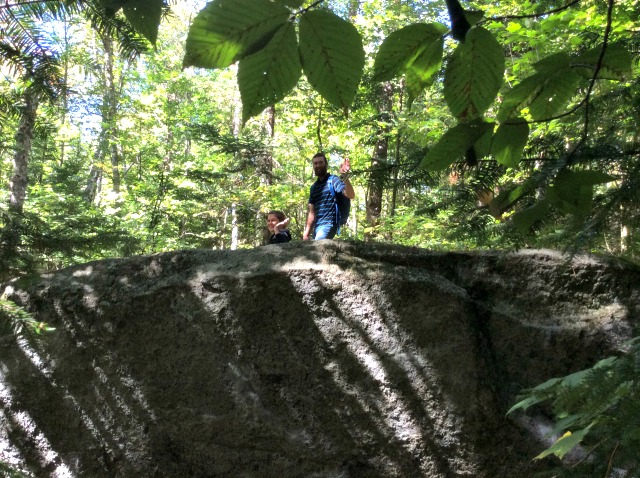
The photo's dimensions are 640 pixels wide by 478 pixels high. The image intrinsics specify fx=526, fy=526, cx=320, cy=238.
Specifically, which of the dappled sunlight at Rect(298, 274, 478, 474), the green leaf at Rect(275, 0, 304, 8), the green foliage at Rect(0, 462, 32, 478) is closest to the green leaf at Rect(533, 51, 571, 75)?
the green leaf at Rect(275, 0, 304, 8)

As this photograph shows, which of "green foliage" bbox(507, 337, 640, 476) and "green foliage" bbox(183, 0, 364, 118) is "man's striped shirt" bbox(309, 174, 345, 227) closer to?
"green foliage" bbox(507, 337, 640, 476)

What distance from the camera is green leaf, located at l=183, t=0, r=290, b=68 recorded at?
2.31 ft

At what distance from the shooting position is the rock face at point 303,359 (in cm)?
375

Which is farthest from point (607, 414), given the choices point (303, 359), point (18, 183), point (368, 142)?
point (18, 183)

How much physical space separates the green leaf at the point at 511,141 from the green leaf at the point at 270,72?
51 centimetres

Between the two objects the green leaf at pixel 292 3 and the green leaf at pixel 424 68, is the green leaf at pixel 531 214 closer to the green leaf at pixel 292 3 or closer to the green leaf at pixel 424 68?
the green leaf at pixel 424 68

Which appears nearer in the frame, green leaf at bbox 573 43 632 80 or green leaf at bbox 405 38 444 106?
green leaf at bbox 405 38 444 106

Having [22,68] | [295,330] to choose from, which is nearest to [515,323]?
[295,330]

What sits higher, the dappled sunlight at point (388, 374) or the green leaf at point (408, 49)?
the green leaf at point (408, 49)

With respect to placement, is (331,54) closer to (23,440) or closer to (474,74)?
(474,74)

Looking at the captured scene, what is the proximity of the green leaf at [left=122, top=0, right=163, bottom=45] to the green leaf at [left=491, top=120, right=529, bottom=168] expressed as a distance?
703mm

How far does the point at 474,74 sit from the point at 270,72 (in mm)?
378

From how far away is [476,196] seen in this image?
2037 millimetres

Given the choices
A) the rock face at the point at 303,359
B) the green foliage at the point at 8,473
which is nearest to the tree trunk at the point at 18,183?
the rock face at the point at 303,359
